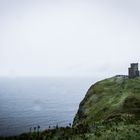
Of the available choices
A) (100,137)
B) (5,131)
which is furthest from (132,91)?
(5,131)

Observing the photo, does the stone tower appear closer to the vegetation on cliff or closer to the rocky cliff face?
the rocky cliff face

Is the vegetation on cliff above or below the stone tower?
below

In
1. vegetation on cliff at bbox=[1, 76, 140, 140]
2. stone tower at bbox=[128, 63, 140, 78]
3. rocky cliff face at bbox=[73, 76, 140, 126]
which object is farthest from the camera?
stone tower at bbox=[128, 63, 140, 78]

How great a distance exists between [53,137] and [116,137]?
9.84m

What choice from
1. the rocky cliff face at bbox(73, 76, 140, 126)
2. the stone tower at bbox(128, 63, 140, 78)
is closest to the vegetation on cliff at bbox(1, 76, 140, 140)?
the rocky cliff face at bbox(73, 76, 140, 126)

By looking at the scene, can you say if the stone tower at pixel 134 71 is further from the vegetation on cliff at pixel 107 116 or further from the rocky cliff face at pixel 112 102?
the vegetation on cliff at pixel 107 116

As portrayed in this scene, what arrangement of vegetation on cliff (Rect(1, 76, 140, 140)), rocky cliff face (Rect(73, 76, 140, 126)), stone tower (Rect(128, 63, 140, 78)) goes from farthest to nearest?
1. stone tower (Rect(128, 63, 140, 78))
2. rocky cliff face (Rect(73, 76, 140, 126))
3. vegetation on cliff (Rect(1, 76, 140, 140))

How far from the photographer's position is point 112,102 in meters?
71.2

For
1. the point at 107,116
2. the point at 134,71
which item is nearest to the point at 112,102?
the point at 107,116

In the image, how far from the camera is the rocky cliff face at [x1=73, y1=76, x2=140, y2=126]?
204 ft

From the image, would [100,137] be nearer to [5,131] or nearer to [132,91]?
[132,91]

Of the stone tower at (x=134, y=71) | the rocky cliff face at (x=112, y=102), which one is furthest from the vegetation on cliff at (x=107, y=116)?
the stone tower at (x=134, y=71)

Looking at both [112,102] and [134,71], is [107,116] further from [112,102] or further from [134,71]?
[134,71]

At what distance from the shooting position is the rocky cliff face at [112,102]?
62250 millimetres
